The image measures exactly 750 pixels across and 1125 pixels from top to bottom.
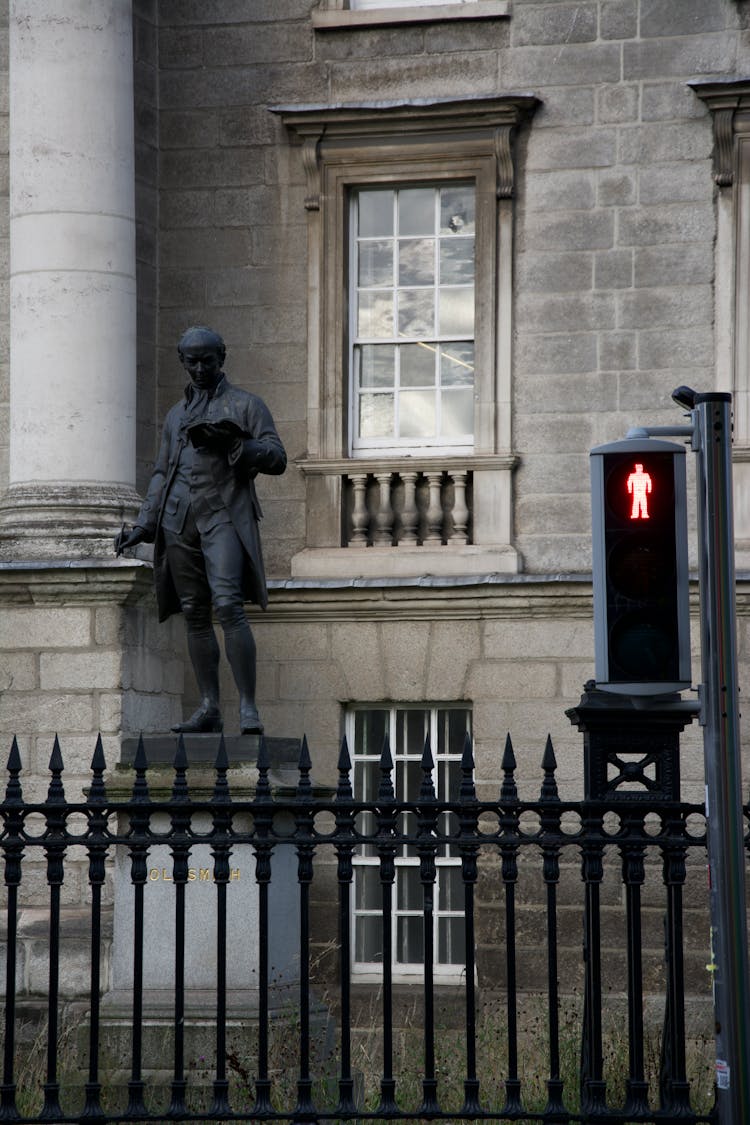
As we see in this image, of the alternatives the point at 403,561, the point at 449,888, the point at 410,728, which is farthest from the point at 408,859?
the point at 403,561

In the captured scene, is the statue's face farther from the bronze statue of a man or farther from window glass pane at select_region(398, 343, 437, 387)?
window glass pane at select_region(398, 343, 437, 387)

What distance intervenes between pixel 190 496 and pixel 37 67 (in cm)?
543

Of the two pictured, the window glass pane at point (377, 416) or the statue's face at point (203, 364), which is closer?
the statue's face at point (203, 364)

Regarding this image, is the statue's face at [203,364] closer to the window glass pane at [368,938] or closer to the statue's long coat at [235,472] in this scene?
the statue's long coat at [235,472]

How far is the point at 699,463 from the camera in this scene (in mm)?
6605

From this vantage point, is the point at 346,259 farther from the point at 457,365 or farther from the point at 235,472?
the point at 235,472

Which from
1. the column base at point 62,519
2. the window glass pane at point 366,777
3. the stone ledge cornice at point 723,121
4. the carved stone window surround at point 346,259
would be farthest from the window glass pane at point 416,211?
the window glass pane at point 366,777

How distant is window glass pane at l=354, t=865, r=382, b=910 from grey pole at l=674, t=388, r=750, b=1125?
8.88m

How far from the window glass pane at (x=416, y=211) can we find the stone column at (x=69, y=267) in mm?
2435

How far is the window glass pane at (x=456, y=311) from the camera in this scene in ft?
52.2

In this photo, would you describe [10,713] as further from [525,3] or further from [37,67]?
[525,3]

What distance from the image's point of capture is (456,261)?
628 inches

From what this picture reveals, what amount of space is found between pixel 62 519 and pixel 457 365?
3.60m

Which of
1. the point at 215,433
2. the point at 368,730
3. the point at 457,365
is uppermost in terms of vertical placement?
the point at 457,365
